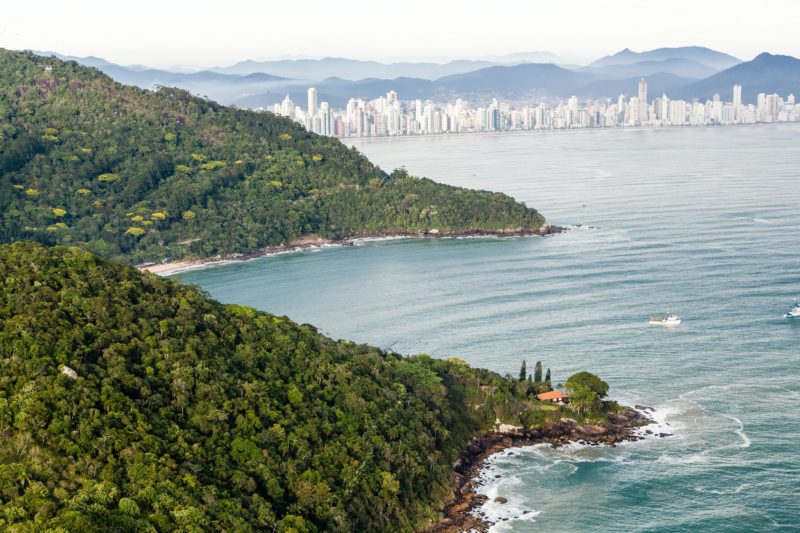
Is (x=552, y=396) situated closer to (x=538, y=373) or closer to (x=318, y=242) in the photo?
(x=538, y=373)

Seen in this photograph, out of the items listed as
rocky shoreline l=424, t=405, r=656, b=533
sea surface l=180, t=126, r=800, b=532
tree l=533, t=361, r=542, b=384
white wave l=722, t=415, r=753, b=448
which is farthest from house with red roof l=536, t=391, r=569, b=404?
white wave l=722, t=415, r=753, b=448

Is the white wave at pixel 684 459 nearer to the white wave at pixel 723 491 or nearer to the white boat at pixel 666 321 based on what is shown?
the white wave at pixel 723 491

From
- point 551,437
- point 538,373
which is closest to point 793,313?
point 538,373

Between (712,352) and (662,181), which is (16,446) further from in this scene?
(662,181)

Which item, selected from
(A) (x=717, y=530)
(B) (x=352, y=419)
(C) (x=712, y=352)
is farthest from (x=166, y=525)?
(C) (x=712, y=352)

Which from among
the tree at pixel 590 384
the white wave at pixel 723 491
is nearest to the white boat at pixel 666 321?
the tree at pixel 590 384

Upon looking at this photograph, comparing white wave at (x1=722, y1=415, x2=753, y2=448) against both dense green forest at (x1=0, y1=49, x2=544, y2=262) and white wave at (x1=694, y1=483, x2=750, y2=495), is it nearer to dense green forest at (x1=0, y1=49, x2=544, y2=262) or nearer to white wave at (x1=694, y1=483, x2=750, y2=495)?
white wave at (x1=694, y1=483, x2=750, y2=495)

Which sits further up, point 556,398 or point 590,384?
point 590,384
